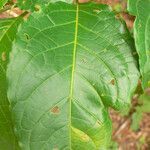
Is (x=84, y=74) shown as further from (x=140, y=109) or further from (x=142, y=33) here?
(x=140, y=109)

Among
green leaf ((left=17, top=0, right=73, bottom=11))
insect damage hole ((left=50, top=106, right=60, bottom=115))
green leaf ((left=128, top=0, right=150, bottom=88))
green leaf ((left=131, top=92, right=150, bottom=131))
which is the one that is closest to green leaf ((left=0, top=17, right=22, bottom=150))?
green leaf ((left=17, top=0, right=73, bottom=11))

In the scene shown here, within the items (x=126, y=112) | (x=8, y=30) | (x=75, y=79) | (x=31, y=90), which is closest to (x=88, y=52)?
(x=75, y=79)

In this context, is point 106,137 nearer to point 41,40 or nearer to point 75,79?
point 75,79

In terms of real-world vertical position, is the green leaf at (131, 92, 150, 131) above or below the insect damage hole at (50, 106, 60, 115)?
below

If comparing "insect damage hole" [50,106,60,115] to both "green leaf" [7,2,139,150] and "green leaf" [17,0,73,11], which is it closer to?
"green leaf" [7,2,139,150]

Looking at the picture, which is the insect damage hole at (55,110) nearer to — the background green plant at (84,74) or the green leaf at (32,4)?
the background green plant at (84,74)

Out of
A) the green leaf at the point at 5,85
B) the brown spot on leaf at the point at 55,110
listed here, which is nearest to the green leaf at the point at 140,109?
the green leaf at the point at 5,85

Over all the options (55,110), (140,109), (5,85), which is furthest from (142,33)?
(140,109)
